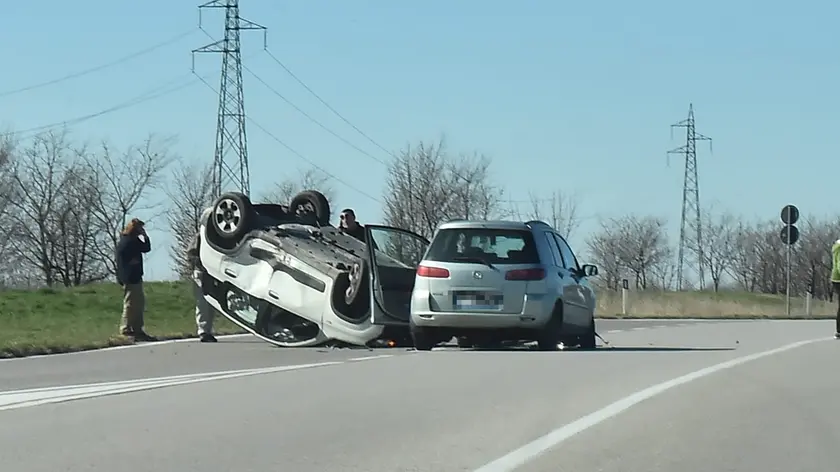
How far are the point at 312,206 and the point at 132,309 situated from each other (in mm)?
3393

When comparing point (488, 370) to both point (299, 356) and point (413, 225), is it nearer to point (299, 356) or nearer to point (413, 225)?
point (299, 356)

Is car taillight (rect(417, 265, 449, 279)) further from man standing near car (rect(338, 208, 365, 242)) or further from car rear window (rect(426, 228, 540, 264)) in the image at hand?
man standing near car (rect(338, 208, 365, 242))

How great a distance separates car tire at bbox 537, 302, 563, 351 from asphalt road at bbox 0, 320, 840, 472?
3.29ft

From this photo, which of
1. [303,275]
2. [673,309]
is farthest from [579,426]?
[673,309]

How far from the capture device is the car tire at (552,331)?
17906 millimetres

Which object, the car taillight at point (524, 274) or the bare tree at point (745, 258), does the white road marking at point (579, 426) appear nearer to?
the car taillight at point (524, 274)

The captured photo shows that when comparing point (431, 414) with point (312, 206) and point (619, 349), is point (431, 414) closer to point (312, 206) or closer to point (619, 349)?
point (619, 349)

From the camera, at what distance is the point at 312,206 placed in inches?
886

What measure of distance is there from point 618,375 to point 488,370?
53.7 inches

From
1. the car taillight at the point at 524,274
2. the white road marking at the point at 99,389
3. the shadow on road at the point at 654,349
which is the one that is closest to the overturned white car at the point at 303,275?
the car taillight at the point at 524,274

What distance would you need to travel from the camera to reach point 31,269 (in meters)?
67.9

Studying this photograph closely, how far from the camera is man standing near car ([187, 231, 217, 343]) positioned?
2108cm

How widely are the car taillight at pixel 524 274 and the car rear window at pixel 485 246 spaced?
149 mm

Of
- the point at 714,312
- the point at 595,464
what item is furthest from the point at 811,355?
the point at 714,312
